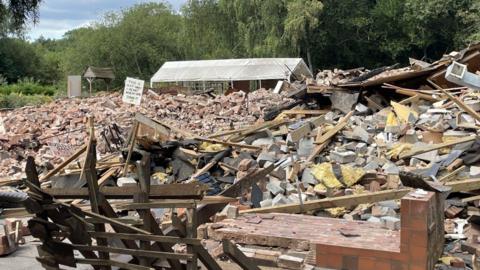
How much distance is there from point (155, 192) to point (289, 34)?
35694 millimetres

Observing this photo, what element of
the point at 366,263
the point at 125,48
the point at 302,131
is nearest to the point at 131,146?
the point at 302,131

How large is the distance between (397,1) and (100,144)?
33.1 metres

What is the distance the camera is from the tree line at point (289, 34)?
3788 centimetres

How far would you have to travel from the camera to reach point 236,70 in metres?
35.8

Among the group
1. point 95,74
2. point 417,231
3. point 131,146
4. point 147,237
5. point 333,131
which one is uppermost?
point 95,74

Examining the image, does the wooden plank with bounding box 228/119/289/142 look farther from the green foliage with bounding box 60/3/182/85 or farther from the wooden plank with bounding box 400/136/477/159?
the green foliage with bounding box 60/3/182/85

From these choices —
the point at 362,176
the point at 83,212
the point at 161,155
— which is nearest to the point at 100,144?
the point at 161,155

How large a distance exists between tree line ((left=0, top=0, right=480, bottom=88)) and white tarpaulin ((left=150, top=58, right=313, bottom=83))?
3.43m

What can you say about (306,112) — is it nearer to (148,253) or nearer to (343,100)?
(343,100)

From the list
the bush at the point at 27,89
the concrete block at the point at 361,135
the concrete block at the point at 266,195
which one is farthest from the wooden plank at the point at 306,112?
the bush at the point at 27,89

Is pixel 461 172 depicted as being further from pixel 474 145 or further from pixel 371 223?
pixel 371 223

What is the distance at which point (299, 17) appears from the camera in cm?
3731

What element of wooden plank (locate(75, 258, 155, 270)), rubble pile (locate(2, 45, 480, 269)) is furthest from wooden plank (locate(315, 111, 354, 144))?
wooden plank (locate(75, 258, 155, 270))

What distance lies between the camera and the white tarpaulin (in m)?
34.0
